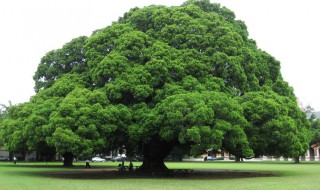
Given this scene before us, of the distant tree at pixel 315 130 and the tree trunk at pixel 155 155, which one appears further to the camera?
the distant tree at pixel 315 130

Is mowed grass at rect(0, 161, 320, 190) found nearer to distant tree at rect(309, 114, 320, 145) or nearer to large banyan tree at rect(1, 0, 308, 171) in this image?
large banyan tree at rect(1, 0, 308, 171)

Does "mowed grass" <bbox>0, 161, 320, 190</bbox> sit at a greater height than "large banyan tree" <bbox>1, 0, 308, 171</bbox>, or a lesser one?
lesser

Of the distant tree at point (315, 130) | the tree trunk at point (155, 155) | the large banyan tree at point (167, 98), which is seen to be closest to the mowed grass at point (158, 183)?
the large banyan tree at point (167, 98)

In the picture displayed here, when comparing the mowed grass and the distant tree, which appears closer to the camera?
the mowed grass

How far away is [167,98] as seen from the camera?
2058 cm

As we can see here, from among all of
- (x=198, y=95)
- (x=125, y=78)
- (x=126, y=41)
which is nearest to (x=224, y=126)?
(x=198, y=95)

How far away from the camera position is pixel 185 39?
967 inches

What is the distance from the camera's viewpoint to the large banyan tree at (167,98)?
19.9m

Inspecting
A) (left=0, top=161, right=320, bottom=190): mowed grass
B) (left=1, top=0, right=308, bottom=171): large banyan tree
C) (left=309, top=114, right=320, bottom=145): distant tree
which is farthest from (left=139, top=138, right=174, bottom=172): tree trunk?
(left=309, top=114, right=320, bottom=145): distant tree

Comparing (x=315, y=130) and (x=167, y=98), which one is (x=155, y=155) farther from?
(x=315, y=130)

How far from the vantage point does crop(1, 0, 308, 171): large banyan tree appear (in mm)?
19922

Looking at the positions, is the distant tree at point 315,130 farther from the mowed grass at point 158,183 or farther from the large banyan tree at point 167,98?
the mowed grass at point 158,183

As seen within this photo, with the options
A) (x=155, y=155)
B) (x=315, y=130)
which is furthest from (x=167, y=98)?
(x=315, y=130)

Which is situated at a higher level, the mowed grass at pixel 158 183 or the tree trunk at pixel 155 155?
the tree trunk at pixel 155 155
